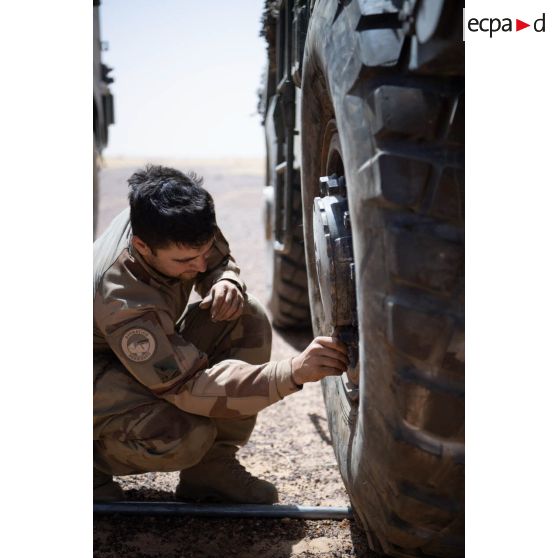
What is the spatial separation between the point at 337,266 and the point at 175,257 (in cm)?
49

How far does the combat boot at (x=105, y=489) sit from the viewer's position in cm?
225

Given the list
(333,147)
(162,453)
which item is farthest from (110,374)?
(333,147)

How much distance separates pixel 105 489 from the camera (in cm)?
226

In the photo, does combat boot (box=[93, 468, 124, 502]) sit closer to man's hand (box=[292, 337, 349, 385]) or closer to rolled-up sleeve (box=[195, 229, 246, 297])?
rolled-up sleeve (box=[195, 229, 246, 297])

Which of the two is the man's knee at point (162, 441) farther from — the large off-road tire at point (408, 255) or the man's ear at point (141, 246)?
the large off-road tire at point (408, 255)

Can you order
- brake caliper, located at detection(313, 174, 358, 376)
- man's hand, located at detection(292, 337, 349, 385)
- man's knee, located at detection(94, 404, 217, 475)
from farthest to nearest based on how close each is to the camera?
man's knee, located at detection(94, 404, 217, 475) < man's hand, located at detection(292, 337, 349, 385) < brake caliper, located at detection(313, 174, 358, 376)

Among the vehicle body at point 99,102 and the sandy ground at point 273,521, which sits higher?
the vehicle body at point 99,102

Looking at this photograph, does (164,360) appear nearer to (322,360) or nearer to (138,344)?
(138,344)

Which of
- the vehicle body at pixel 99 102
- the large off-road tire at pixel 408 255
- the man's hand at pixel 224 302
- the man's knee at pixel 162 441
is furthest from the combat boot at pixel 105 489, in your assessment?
the vehicle body at pixel 99 102

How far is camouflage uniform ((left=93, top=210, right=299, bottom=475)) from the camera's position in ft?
6.38

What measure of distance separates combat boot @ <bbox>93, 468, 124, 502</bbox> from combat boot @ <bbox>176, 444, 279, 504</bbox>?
0.54 ft

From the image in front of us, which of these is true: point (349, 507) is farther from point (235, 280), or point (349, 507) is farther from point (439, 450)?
point (439, 450)
